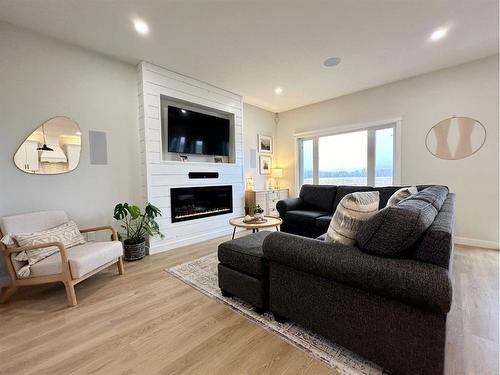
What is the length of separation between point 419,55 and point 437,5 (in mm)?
1047

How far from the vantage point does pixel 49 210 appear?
2.49 metres

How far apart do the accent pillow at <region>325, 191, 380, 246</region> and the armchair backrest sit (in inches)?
110

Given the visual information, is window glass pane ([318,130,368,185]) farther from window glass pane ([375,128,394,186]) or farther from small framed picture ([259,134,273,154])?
small framed picture ([259,134,273,154])

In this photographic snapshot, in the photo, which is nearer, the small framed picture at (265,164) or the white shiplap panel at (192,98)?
the white shiplap panel at (192,98)

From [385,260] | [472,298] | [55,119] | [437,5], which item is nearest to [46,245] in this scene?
[55,119]

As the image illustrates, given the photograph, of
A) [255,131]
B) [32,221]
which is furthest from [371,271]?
[255,131]

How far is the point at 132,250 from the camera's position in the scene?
289cm

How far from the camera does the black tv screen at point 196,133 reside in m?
3.54

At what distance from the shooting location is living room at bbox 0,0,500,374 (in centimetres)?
125

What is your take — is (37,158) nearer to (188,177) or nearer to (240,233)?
(188,177)

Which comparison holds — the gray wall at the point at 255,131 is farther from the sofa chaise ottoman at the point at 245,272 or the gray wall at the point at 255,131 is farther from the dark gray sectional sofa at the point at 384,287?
the dark gray sectional sofa at the point at 384,287

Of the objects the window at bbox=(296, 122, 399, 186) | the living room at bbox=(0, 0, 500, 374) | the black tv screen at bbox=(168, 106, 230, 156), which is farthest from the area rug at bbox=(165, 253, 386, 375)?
the window at bbox=(296, 122, 399, 186)

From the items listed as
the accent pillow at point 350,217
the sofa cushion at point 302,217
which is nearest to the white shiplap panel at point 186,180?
the sofa cushion at point 302,217

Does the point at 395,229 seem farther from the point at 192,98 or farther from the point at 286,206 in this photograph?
the point at 192,98
